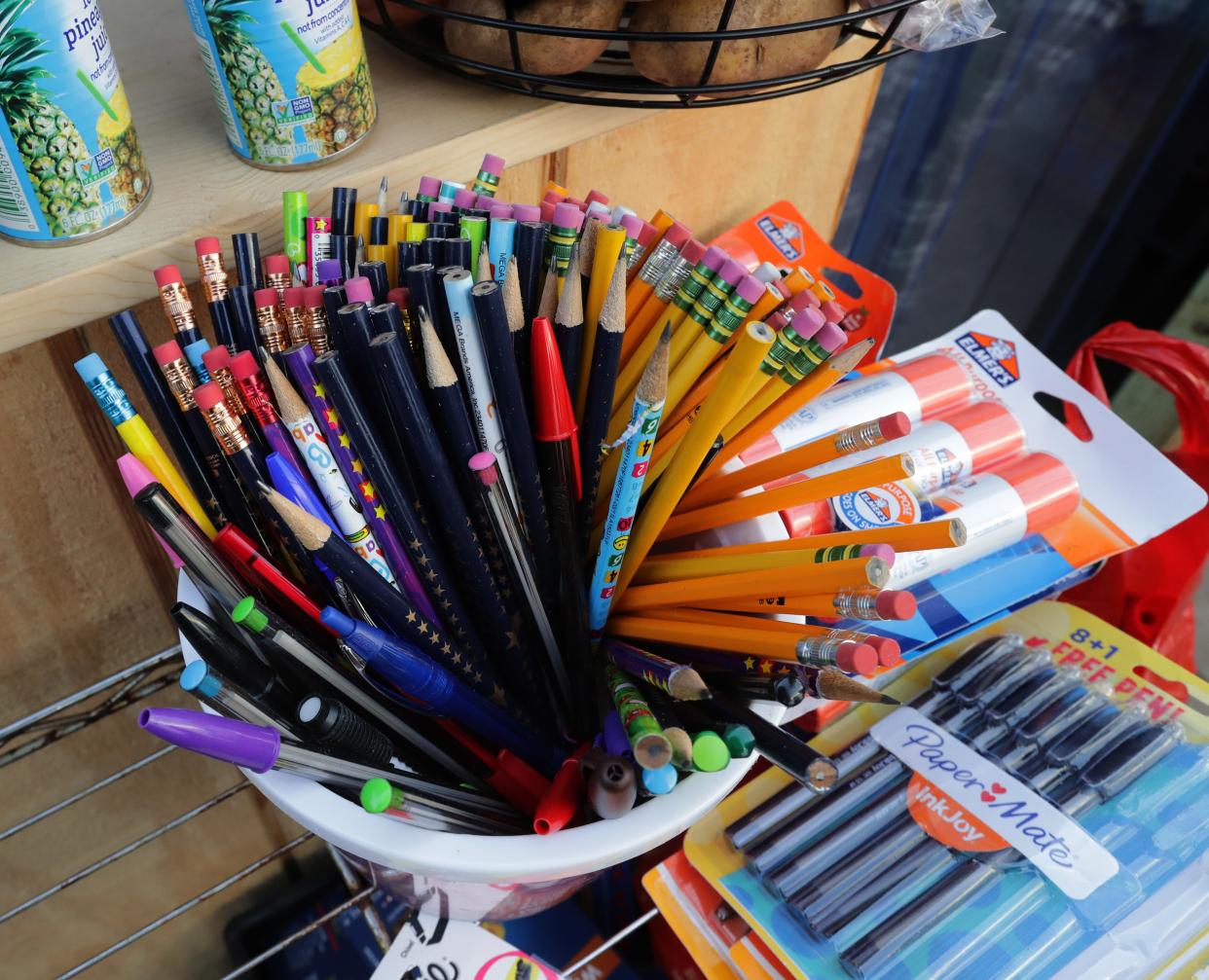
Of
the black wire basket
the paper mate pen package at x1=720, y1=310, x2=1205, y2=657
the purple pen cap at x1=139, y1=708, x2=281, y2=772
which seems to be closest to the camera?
the purple pen cap at x1=139, y1=708, x2=281, y2=772

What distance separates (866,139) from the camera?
2.64 ft

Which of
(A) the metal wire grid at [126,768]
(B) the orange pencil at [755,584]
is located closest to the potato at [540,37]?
(B) the orange pencil at [755,584]

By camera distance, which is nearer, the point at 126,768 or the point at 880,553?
the point at 880,553

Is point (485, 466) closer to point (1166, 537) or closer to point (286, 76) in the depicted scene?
point (286, 76)

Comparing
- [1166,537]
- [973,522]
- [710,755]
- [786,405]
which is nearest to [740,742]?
[710,755]

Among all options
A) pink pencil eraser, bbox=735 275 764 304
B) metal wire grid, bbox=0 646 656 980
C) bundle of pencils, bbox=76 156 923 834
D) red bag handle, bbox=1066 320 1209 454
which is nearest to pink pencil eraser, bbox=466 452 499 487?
bundle of pencils, bbox=76 156 923 834

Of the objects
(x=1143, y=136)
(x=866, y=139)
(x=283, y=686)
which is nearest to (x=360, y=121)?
(x=283, y=686)

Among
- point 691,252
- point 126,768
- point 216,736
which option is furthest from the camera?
point 126,768

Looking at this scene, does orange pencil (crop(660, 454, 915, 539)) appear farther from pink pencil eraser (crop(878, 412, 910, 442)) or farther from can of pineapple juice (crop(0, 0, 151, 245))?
can of pineapple juice (crop(0, 0, 151, 245))

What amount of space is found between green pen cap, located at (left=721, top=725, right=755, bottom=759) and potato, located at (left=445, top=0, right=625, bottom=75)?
253mm

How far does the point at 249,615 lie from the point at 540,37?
0.24 meters

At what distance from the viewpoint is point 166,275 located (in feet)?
0.99

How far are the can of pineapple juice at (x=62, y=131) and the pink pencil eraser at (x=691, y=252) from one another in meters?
0.19

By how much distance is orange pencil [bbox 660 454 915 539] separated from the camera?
1.01ft
